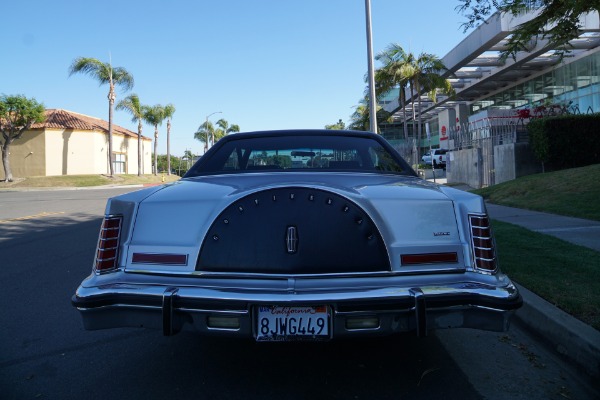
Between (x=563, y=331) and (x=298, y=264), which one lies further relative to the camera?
(x=563, y=331)

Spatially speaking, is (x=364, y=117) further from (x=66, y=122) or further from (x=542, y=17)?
(x=542, y=17)

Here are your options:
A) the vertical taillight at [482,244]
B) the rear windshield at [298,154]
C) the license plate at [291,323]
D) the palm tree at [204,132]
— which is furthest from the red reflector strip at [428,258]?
the palm tree at [204,132]

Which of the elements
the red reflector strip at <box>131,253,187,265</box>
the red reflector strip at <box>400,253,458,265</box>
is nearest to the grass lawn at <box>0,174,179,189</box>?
the red reflector strip at <box>131,253,187,265</box>

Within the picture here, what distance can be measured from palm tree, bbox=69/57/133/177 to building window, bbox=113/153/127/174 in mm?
8282

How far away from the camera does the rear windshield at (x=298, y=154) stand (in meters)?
3.92

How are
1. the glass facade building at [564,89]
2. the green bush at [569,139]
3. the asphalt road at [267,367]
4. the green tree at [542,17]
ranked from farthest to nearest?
the glass facade building at [564,89], the green bush at [569,139], the green tree at [542,17], the asphalt road at [267,367]

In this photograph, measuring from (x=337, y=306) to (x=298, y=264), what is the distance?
0.32 metres

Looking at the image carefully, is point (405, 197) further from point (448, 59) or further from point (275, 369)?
point (448, 59)

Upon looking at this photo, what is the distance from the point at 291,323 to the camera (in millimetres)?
2457

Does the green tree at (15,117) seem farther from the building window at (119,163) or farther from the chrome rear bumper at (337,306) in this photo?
the chrome rear bumper at (337,306)

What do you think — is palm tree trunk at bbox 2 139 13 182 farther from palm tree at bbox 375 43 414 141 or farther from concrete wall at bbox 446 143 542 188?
concrete wall at bbox 446 143 542 188

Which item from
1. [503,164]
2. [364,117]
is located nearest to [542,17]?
[503,164]

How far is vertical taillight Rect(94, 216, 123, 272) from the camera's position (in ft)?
8.87

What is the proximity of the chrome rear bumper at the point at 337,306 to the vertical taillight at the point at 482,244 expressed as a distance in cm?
13
